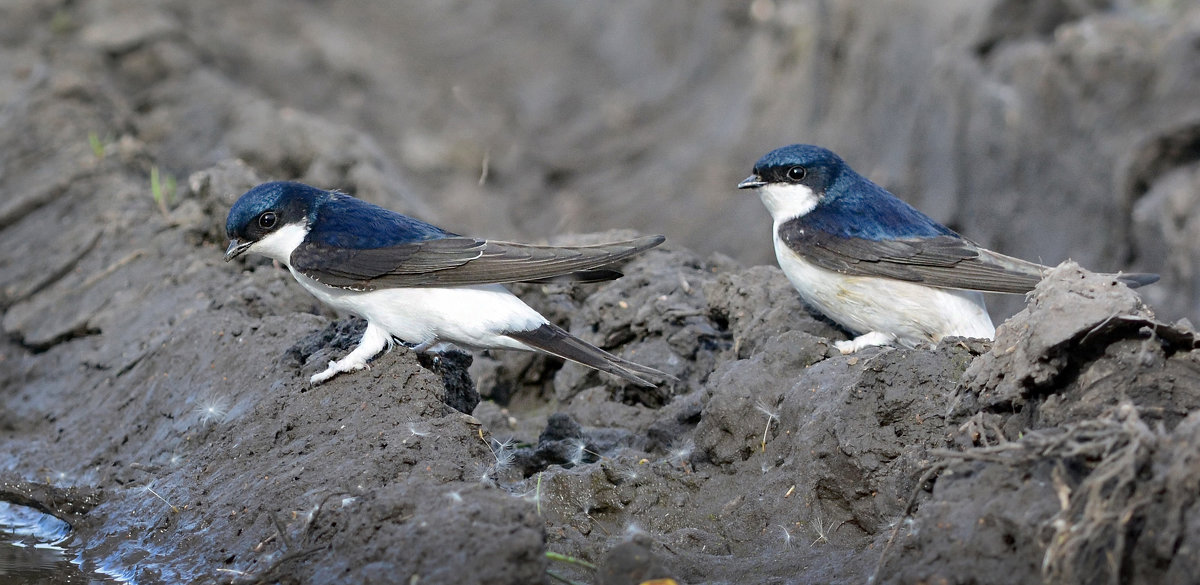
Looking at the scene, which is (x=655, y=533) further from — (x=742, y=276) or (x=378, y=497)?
(x=742, y=276)

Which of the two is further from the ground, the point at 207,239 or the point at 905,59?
the point at 905,59

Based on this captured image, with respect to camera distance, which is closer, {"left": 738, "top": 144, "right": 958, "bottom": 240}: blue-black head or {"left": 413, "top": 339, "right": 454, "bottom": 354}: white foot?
{"left": 413, "top": 339, "right": 454, "bottom": 354}: white foot

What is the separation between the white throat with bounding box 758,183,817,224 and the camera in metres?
6.64

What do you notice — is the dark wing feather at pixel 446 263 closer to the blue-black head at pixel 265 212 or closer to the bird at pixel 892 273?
the blue-black head at pixel 265 212

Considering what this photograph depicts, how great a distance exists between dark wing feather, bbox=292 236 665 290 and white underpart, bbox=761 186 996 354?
1233 mm

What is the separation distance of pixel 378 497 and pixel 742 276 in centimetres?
344

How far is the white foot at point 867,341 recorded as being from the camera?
5.90 metres

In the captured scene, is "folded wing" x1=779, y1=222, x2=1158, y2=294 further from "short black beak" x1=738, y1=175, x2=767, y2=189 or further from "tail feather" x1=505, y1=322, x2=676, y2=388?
"tail feather" x1=505, y1=322, x2=676, y2=388

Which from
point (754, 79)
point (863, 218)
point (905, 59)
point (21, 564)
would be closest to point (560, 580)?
point (21, 564)

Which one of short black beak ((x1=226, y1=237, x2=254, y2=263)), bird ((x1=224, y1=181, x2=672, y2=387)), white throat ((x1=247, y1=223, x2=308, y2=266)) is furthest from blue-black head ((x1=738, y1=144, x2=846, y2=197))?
short black beak ((x1=226, y1=237, x2=254, y2=263))

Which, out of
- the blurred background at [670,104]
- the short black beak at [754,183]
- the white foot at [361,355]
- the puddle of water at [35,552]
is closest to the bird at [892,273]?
the short black beak at [754,183]

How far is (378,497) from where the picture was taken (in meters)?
4.05

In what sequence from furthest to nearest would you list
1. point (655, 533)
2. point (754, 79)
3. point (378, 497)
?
1. point (754, 79)
2. point (655, 533)
3. point (378, 497)

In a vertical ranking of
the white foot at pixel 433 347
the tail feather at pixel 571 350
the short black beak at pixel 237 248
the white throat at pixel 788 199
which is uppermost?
the white throat at pixel 788 199
